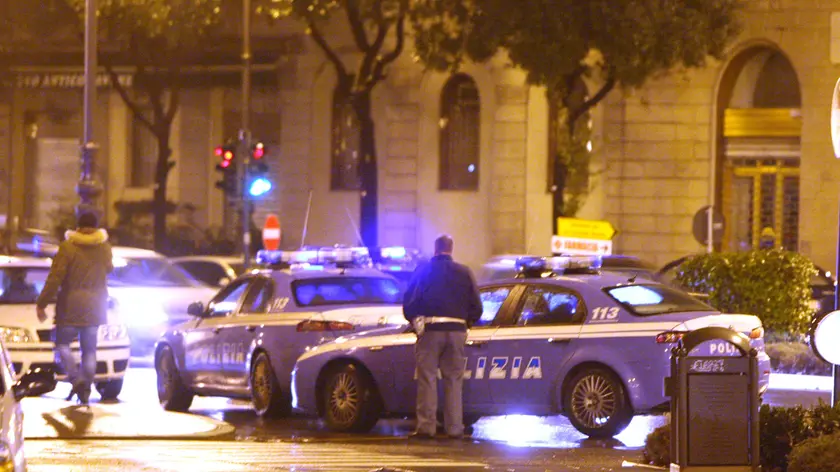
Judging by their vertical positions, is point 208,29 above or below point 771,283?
above

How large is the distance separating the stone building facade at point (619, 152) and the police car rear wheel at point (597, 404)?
19432 millimetres

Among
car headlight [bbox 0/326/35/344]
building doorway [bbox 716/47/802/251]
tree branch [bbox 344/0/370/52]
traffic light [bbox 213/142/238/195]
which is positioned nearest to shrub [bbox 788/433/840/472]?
car headlight [bbox 0/326/35/344]

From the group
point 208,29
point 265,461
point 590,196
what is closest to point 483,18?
point 590,196

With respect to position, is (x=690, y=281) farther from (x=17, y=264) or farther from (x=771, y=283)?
(x=17, y=264)

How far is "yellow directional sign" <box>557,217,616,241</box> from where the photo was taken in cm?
2644

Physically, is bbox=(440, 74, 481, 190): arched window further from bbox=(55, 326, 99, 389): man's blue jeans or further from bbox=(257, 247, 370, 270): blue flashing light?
bbox=(55, 326, 99, 389): man's blue jeans

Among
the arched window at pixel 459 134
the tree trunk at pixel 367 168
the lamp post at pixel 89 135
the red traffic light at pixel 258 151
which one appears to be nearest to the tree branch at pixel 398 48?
the tree trunk at pixel 367 168

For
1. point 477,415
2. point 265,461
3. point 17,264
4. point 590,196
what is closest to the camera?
point 265,461

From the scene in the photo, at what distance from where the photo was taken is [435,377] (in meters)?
14.0

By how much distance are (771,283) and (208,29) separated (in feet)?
69.3

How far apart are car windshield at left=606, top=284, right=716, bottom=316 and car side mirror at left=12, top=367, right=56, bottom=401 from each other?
6394mm

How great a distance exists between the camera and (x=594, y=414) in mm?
13875

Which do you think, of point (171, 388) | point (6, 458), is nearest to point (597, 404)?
point (171, 388)

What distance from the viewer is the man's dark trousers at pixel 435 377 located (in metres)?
13.9
